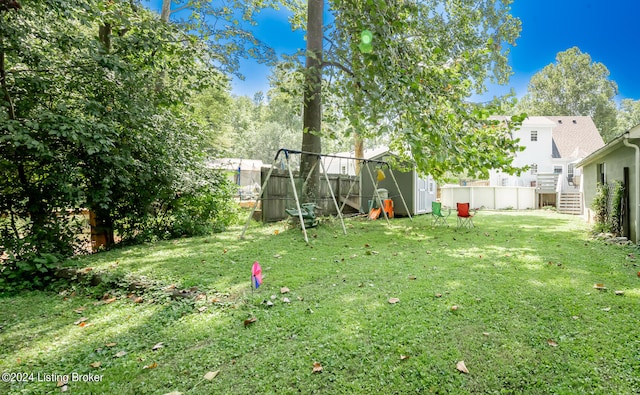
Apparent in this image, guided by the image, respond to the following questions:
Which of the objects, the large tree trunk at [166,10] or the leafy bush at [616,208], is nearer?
the leafy bush at [616,208]

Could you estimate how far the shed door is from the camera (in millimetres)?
12938

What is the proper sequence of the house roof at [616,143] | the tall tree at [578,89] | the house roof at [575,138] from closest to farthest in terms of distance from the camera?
the house roof at [616,143] < the house roof at [575,138] < the tall tree at [578,89]

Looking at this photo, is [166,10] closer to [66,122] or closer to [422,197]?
[66,122]

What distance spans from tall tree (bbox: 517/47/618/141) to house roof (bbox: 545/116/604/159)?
778 centimetres

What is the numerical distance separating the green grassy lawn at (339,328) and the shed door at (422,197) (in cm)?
803

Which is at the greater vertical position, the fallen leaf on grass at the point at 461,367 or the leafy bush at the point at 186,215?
the leafy bush at the point at 186,215

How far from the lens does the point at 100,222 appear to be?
6.24 m

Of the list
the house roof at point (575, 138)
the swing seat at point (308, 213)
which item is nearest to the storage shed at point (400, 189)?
the swing seat at point (308, 213)

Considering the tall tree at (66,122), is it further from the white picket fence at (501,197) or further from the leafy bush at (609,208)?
the white picket fence at (501,197)

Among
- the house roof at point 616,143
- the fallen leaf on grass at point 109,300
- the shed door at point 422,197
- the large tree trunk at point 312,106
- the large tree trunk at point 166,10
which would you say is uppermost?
the large tree trunk at point 166,10

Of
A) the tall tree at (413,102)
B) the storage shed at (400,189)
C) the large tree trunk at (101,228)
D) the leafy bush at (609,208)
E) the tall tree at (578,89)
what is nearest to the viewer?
the tall tree at (413,102)

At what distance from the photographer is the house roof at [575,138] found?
23062 mm

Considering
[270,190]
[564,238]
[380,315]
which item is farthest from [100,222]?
[564,238]

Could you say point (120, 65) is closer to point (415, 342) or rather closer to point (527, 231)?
point (415, 342)
